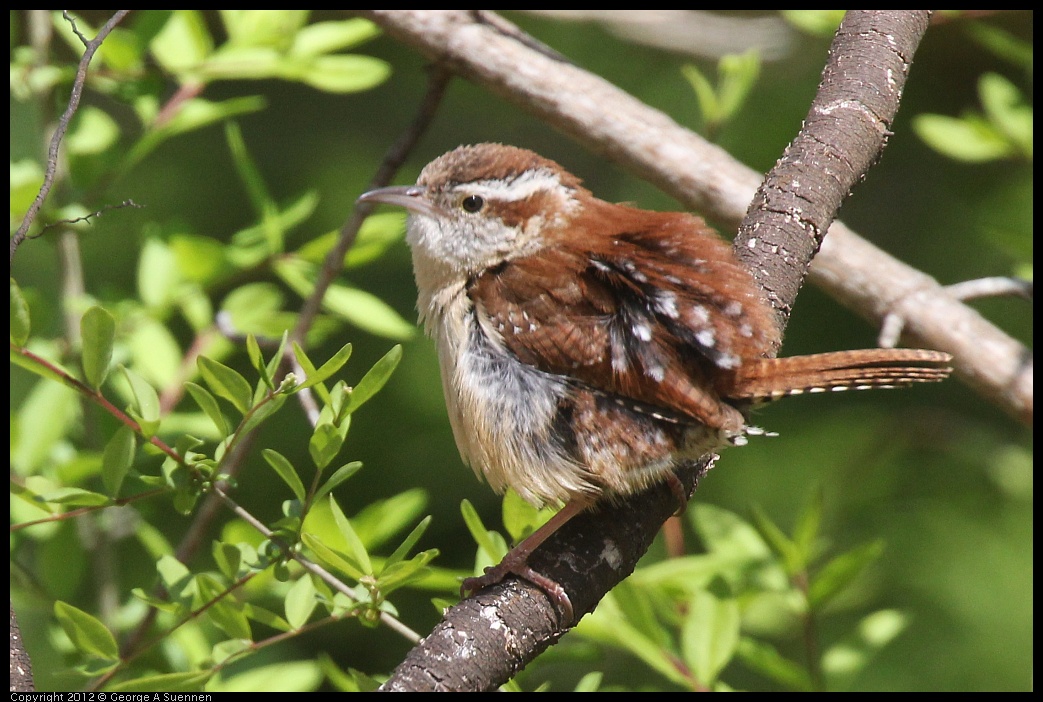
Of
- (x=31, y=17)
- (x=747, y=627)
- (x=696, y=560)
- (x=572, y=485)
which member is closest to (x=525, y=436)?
(x=572, y=485)

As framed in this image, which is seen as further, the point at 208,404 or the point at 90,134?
the point at 90,134

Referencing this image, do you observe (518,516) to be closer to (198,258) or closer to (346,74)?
(198,258)

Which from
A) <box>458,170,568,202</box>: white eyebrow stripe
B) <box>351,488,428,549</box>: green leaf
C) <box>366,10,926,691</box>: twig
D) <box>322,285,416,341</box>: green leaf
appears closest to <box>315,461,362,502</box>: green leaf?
<box>351,488,428,549</box>: green leaf

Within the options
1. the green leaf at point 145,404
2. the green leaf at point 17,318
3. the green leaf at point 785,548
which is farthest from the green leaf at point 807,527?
the green leaf at point 17,318

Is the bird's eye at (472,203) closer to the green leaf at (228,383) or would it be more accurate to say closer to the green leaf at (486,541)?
the green leaf at (486,541)

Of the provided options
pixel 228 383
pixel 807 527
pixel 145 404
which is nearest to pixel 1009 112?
pixel 807 527

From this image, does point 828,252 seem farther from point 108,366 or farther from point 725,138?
point 108,366
